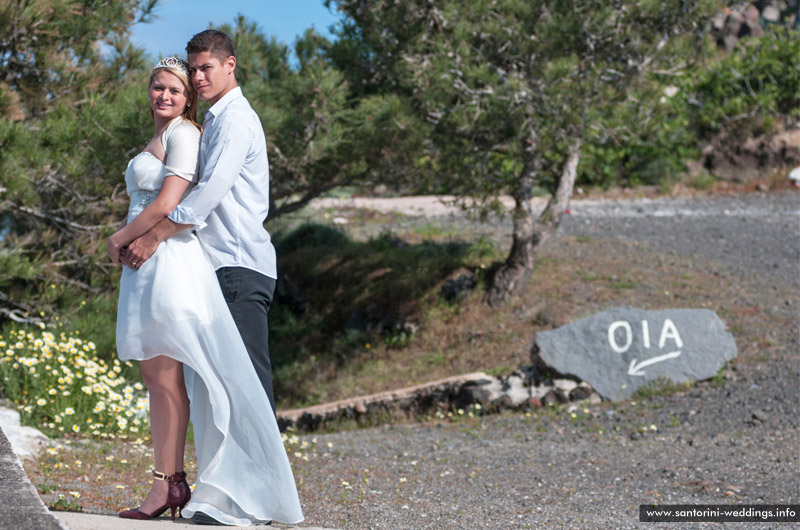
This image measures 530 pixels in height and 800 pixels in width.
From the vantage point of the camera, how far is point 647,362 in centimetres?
727

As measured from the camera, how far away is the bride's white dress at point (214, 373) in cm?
299

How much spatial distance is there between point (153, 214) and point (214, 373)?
625 mm

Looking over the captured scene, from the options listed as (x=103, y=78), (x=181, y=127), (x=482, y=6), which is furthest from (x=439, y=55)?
(x=181, y=127)

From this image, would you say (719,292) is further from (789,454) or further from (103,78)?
(103,78)

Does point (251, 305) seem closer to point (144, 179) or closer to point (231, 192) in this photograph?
point (231, 192)

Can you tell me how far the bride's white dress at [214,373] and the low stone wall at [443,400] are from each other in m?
4.38

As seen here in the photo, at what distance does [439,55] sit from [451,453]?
13.3 ft

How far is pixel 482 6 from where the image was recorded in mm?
8062

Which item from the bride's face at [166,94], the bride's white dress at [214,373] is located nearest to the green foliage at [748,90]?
the bride's face at [166,94]

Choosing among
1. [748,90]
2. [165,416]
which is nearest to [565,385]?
[165,416]

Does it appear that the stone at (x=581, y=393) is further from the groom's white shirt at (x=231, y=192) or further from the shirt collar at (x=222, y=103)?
the shirt collar at (x=222, y=103)

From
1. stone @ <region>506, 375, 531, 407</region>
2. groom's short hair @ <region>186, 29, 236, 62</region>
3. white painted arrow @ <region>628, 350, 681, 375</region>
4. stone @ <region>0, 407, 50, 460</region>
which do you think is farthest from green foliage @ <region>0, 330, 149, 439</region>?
white painted arrow @ <region>628, 350, 681, 375</region>

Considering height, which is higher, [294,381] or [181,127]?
[181,127]

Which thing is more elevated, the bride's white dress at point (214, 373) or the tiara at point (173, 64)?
the tiara at point (173, 64)
